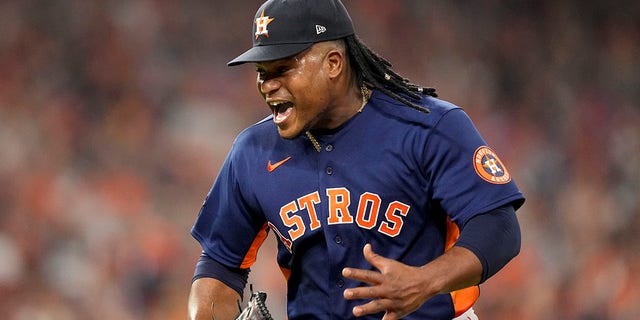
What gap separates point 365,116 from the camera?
244 centimetres

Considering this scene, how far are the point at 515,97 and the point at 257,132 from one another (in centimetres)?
456

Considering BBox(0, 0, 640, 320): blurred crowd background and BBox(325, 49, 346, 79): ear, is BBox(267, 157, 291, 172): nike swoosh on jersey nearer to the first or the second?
BBox(325, 49, 346, 79): ear

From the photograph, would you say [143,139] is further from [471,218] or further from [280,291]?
[471,218]

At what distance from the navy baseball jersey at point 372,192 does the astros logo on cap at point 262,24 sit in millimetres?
324

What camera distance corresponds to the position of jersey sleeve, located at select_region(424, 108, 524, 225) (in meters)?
2.20

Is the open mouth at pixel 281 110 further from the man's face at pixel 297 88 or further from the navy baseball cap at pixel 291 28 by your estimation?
the navy baseball cap at pixel 291 28

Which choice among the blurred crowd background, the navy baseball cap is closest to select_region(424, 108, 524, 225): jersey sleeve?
the navy baseball cap

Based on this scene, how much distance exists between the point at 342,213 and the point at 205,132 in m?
4.07

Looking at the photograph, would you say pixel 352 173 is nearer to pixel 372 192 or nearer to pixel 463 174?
pixel 372 192

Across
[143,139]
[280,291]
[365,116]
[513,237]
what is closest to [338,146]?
[365,116]

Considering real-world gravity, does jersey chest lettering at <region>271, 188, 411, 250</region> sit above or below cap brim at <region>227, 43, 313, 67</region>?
below

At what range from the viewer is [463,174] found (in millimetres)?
2229

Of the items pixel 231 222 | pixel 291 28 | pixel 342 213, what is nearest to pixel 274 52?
pixel 291 28

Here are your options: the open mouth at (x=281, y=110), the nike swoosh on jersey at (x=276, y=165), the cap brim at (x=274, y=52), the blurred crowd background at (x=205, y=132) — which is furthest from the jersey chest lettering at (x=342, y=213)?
the blurred crowd background at (x=205, y=132)
